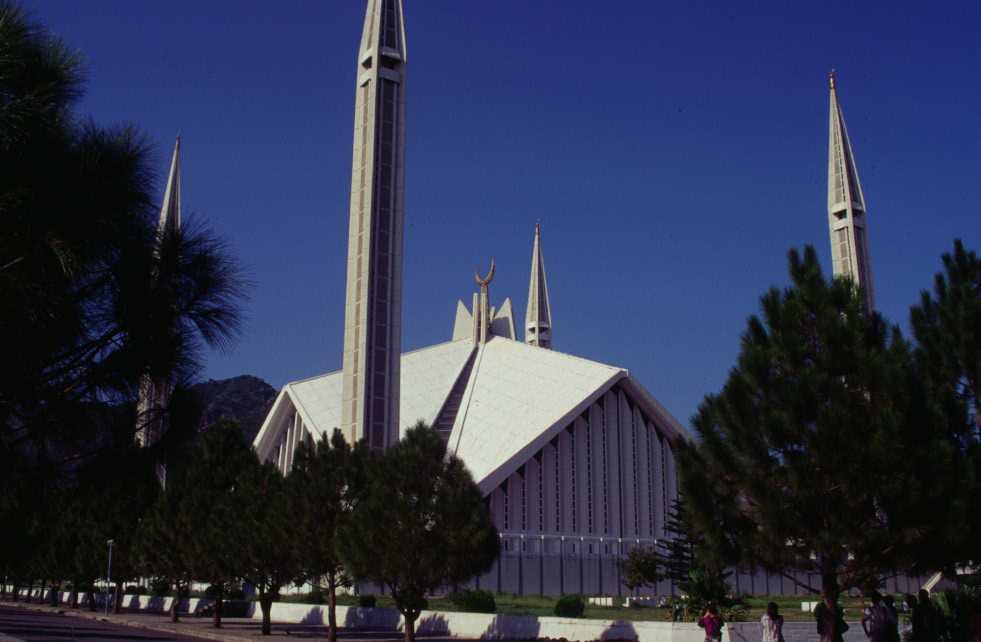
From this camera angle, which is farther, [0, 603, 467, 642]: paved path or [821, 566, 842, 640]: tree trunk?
[0, 603, 467, 642]: paved path

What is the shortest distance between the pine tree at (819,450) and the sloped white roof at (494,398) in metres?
32.8

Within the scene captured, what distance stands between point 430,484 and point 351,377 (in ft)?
55.8

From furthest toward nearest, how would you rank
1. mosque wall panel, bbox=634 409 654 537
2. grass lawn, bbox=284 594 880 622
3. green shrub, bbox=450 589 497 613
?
1. mosque wall panel, bbox=634 409 654 537
2. green shrub, bbox=450 589 497 613
3. grass lawn, bbox=284 594 880 622

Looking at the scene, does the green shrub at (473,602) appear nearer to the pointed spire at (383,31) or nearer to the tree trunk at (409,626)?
the tree trunk at (409,626)

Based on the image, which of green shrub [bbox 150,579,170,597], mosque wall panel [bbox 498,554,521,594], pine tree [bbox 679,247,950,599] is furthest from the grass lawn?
pine tree [bbox 679,247,950,599]

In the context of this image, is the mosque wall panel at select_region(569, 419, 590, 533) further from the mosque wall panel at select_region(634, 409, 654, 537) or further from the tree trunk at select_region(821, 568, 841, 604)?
the tree trunk at select_region(821, 568, 841, 604)

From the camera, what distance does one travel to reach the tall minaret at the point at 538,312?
234 feet

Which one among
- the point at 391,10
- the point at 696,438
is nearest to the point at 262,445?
the point at 391,10

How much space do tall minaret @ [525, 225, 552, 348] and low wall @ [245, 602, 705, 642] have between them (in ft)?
138

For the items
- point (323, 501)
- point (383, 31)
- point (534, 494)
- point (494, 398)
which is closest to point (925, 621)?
point (323, 501)

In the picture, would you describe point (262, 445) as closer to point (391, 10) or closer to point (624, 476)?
point (624, 476)

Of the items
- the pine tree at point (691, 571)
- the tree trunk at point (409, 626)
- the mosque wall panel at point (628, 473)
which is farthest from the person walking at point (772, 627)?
the mosque wall panel at point (628, 473)

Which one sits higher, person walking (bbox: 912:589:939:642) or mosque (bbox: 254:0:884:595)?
mosque (bbox: 254:0:884:595)

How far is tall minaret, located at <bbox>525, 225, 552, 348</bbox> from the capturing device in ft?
234
